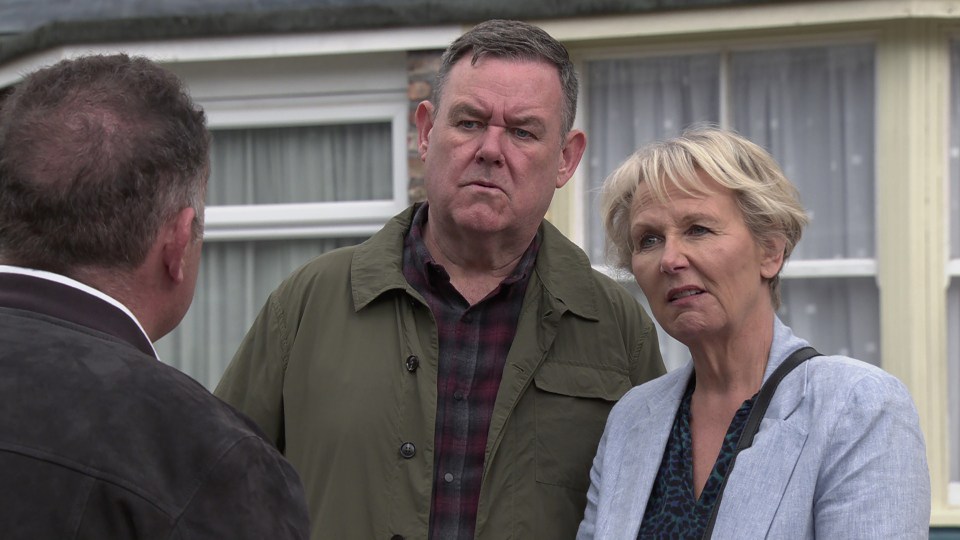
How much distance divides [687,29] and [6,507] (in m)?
3.90

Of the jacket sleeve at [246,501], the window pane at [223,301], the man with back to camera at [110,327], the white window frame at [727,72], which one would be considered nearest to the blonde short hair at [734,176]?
the man with back to camera at [110,327]

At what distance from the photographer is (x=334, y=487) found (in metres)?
2.69

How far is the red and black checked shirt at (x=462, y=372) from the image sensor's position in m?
2.66

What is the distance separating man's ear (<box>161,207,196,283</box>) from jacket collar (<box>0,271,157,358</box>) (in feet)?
0.43

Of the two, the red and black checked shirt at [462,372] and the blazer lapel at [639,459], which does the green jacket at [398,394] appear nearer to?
the red and black checked shirt at [462,372]

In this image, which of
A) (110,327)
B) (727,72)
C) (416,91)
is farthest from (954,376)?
(110,327)

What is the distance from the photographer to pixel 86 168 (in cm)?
162

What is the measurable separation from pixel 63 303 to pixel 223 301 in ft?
13.8

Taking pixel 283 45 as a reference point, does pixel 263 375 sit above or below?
below

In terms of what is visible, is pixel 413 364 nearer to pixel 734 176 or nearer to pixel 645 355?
pixel 645 355

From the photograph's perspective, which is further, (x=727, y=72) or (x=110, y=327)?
(x=727, y=72)

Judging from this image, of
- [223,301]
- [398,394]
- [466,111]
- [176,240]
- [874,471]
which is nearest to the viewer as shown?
[176,240]

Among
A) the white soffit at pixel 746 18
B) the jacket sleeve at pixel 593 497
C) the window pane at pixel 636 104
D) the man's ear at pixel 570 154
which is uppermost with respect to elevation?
the white soffit at pixel 746 18

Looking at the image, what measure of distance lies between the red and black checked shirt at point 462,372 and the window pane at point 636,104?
2310mm
